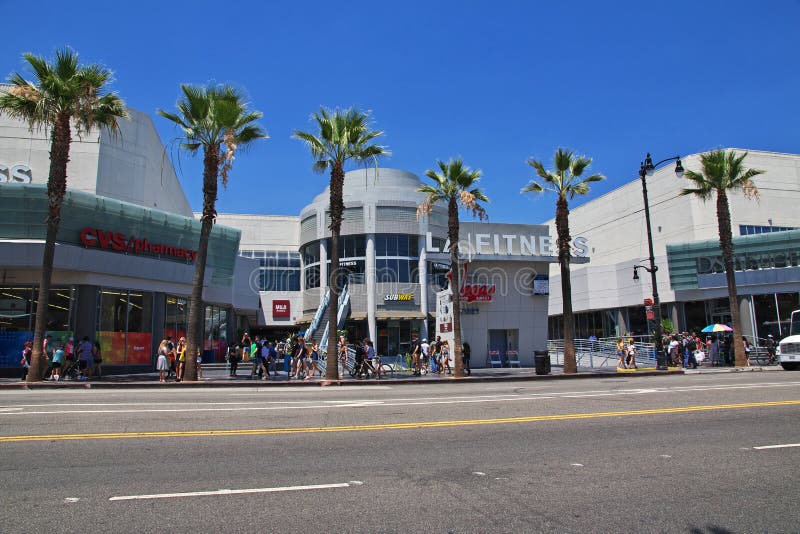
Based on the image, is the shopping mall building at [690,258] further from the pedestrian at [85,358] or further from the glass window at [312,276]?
the pedestrian at [85,358]

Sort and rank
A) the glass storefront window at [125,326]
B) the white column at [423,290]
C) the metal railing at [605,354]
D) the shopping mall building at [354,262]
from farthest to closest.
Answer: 1. the white column at [423,290]
2. the metal railing at [605,354]
3. the glass storefront window at [125,326]
4. the shopping mall building at [354,262]

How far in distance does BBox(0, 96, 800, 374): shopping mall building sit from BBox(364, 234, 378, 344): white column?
0.11m

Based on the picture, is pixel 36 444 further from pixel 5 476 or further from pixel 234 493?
pixel 234 493

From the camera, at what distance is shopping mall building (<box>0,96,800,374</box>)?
84.1 feet

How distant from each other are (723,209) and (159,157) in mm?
36957

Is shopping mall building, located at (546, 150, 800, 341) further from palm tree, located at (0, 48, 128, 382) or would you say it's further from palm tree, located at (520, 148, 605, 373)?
palm tree, located at (0, 48, 128, 382)

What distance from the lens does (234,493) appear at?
17.8ft

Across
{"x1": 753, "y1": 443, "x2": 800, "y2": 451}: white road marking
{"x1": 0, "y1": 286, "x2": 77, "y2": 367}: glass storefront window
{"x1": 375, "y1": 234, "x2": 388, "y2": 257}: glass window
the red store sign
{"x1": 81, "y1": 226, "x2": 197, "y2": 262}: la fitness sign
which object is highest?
{"x1": 375, "y1": 234, "x2": 388, "y2": 257}: glass window

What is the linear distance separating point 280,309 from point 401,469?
46006mm

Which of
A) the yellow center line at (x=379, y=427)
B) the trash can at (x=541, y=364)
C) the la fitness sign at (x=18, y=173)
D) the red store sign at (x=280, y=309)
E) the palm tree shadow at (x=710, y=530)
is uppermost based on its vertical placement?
the la fitness sign at (x=18, y=173)

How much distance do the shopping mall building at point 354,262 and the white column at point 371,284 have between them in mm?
114

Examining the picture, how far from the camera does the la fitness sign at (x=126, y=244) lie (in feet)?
84.9

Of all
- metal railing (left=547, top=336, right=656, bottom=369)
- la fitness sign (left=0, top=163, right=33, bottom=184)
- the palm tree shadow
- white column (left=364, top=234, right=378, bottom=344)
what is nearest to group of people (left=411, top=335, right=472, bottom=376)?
metal railing (left=547, top=336, right=656, bottom=369)

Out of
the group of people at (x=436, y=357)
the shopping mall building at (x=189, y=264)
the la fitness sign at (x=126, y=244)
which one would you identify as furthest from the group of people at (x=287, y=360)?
the la fitness sign at (x=126, y=244)
